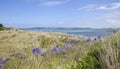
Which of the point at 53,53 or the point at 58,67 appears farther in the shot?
the point at 53,53

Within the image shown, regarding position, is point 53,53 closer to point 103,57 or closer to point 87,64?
point 87,64

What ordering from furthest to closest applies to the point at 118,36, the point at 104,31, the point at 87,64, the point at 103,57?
the point at 104,31, the point at 118,36, the point at 87,64, the point at 103,57

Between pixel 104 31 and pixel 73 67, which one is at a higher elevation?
pixel 104 31

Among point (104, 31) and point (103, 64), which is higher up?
point (104, 31)

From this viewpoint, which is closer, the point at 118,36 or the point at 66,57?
the point at 118,36

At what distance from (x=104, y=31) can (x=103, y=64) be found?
1919mm

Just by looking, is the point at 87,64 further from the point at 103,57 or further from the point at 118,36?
the point at 118,36

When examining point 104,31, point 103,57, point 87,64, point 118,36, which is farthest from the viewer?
point 104,31

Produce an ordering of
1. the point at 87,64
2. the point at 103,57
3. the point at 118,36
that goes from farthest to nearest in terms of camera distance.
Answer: the point at 118,36 < the point at 87,64 < the point at 103,57

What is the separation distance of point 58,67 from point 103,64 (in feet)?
3.21

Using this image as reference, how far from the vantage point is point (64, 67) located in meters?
4.72

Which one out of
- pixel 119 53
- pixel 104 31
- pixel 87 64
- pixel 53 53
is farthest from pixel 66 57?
pixel 119 53

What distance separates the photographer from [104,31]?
5.93 m

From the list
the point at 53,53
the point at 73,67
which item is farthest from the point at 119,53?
the point at 53,53
